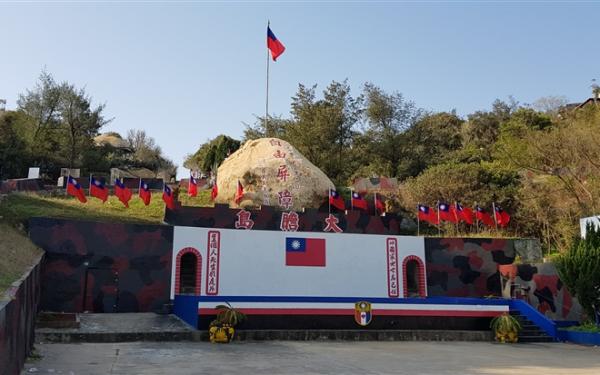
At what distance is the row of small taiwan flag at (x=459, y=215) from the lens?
837 inches

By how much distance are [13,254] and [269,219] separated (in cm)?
1055

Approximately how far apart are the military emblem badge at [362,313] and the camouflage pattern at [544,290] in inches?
279

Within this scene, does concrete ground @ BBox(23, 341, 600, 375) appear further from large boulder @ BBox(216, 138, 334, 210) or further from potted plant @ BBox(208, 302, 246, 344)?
large boulder @ BBox(216, 138, 334, 210)

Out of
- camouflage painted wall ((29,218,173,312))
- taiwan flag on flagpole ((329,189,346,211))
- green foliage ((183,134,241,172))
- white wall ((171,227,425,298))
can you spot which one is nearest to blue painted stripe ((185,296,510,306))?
camouflage painted wall ((29,218,173,312))

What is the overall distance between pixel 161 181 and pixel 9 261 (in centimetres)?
2121

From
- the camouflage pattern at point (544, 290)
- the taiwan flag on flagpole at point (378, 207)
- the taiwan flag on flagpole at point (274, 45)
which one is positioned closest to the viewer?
the camouflage pattern at point (544, 290)

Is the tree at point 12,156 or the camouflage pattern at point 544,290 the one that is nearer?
the camouflage pattern at point 544,290

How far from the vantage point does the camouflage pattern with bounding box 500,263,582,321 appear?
54.5 feet

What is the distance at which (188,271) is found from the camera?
1744 cm

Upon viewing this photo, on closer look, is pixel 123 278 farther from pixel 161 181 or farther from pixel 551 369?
pixel 161 181

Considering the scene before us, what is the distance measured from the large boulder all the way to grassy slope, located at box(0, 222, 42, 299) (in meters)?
9.26

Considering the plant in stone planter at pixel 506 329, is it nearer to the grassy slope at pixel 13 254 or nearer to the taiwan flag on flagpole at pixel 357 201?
the taiwan flag on flagpole at pixel 357 201

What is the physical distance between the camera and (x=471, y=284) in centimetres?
1972

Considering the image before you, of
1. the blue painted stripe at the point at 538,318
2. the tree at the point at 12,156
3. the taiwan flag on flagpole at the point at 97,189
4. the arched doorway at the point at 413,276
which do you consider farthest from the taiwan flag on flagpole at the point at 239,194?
→ the tree at the point at 12,156
